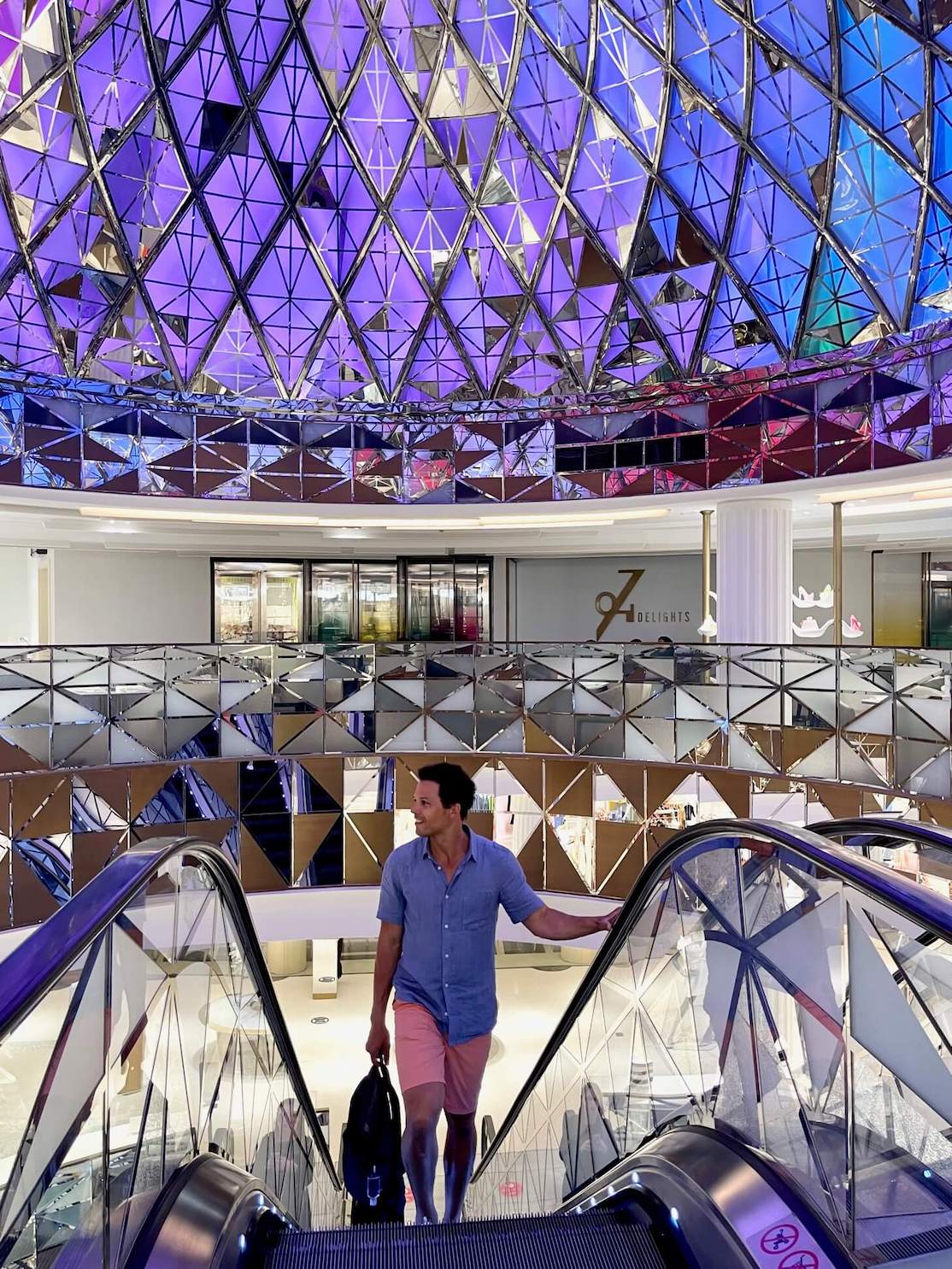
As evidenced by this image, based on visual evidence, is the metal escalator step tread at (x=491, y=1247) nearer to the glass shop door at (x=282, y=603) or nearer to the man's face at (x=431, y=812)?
the man's face at (x=431, y=812)

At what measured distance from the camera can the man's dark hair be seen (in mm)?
5645

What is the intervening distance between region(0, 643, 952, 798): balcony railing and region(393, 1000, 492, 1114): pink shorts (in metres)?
11.4

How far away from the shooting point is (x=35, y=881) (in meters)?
18.1

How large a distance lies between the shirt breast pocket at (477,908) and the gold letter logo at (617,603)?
86.2ft

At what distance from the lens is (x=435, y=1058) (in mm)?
5488

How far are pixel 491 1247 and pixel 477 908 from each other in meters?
2.16

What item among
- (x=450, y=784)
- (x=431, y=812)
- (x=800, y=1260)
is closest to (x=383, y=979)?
(x=431, y=812)

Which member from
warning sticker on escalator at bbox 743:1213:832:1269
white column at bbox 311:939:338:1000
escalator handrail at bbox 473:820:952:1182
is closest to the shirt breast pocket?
escalator handrail at bbox 473:820:952:1182

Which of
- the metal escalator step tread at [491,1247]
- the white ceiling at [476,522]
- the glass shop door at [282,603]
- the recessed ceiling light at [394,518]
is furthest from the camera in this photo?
the glass shop door at [282,603]

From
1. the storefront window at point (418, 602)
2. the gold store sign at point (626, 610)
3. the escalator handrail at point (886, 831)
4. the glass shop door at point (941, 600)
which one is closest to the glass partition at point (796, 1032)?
the escalator handrail at point (886, 831)

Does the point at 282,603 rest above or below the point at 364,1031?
above

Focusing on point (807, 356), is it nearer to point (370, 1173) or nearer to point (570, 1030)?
point (570, 1030)

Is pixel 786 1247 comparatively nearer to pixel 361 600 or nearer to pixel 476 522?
pixel 476 522

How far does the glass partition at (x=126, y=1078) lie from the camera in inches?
89.4
